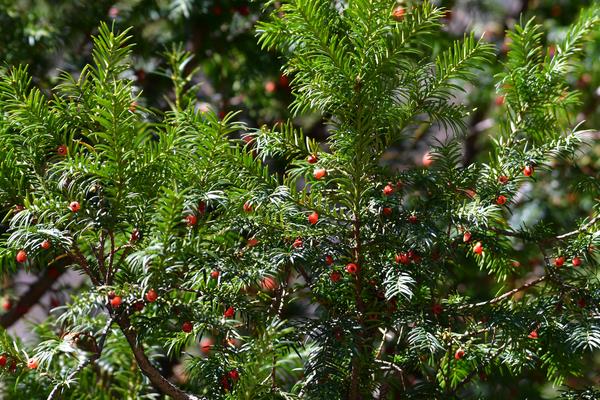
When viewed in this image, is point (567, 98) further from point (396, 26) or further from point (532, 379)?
→ point (532, 379)

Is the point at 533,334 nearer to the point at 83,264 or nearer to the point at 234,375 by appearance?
the point at 234,375

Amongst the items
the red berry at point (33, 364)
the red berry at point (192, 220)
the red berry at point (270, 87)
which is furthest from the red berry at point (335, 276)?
the red berry at point (270, 87)

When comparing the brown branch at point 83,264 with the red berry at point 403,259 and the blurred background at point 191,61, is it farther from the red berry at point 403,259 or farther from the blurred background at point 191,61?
the blurred background at point 191,61

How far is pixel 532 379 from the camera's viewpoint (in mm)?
1113

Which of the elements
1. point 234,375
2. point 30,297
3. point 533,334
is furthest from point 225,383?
point 30,297

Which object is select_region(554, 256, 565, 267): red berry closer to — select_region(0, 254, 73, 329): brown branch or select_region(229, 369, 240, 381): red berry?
select_region(229, 369, 240, 381): red berry

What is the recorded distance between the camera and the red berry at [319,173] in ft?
1.97

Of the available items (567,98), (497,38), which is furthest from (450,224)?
(497,38)

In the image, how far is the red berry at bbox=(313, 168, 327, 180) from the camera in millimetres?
602

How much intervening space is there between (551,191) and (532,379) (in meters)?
0.46

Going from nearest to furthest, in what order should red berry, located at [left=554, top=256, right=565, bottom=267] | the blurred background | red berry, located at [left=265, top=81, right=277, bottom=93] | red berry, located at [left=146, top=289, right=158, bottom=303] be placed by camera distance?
1. red berry, located at [left=146, top=289, right=158, bottom=303]
2. red berry, located at [left=554, top=256, right=565, bottom=267]
3. the blurred background
4. red berry, located at [left=265, top=81, right=277, bottom=93]

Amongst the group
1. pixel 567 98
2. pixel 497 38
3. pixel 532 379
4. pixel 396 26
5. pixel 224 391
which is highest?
pixel 396 26

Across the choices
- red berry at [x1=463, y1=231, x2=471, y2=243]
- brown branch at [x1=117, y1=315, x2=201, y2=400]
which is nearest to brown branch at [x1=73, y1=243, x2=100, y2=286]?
brown branch at [x1=117, y1=315, x2=201, y2=400]

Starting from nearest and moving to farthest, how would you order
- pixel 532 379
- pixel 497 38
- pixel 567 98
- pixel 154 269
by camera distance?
pixel 154 269
pixel 567 98
pixel 532 379
pixel 497 38
